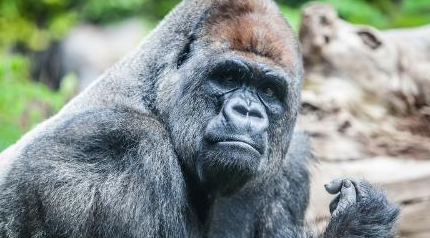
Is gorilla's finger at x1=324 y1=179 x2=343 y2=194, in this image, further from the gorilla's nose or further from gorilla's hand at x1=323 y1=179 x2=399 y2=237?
the gorilla's nose

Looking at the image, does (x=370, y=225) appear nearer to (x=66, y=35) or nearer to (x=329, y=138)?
(x=329, y=138)

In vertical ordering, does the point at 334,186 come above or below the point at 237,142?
below

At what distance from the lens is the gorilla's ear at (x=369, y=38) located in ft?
25.1

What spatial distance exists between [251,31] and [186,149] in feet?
3.00

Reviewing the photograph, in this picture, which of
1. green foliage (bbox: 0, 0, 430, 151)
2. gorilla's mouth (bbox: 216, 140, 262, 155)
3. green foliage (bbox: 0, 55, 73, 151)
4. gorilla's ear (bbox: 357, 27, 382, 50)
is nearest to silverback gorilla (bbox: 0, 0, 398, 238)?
gorilla's mouth (bbox: 216, 140, 262, 155)

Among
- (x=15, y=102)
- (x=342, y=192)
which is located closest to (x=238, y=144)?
(x=342, y=192)

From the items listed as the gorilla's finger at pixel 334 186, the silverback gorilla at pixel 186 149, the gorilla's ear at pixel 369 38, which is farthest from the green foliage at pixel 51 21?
the gorilla's finger at pixel 334 186

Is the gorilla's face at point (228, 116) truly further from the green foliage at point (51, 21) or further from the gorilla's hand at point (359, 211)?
the green foliage at point (51, 21)

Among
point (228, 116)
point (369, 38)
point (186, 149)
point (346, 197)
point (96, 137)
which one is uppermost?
point (96, 137)

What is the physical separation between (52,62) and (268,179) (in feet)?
38.6

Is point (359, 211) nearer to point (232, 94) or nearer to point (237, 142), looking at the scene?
point (237, 142)

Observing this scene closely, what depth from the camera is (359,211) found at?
5.18 meters

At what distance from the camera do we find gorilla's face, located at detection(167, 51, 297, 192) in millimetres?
4707

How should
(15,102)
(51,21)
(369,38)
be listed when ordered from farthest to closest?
1. (51,21)
2. (15,102)
3. (369,38)
